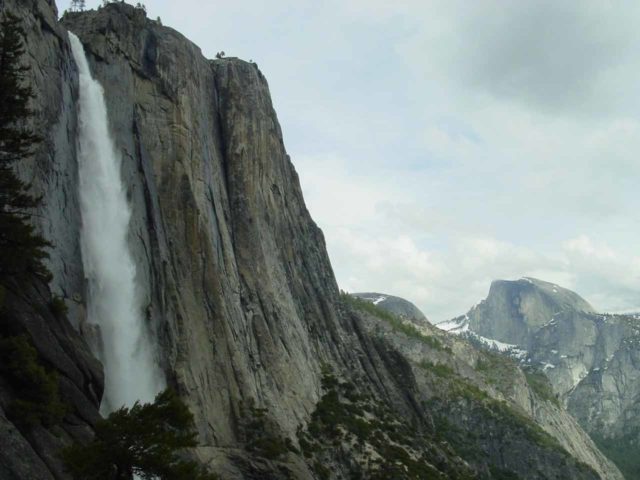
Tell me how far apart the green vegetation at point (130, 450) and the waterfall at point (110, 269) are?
14.5 m

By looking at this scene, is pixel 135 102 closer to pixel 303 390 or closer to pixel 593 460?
pixel 303 390

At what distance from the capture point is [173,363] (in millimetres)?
41812

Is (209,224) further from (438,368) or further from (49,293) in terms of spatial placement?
(438,368)

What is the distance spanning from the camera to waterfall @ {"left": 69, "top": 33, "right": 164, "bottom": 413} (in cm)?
3797

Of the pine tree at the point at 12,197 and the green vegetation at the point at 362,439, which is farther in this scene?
the green vegetation at the point at 362,439

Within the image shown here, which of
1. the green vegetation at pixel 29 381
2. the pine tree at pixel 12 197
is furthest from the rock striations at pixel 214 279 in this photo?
the pine tree at pixel 12 197

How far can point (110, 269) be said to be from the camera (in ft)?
133

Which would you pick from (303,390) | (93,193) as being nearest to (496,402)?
(303,390)

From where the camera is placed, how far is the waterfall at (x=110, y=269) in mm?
37969

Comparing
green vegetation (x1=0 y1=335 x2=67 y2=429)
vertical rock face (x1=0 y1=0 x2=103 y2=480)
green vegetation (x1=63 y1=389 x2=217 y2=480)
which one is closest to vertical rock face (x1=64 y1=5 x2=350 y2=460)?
vertical rock face (x1=0 y1=0 x2=103 y2=480)

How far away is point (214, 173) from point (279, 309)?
13034mm

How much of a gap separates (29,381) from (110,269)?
58.8ft

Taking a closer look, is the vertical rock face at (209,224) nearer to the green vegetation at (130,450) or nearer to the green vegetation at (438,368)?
the green vegetation at (130,450)

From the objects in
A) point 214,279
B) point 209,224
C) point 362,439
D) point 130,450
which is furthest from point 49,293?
point 362,439
